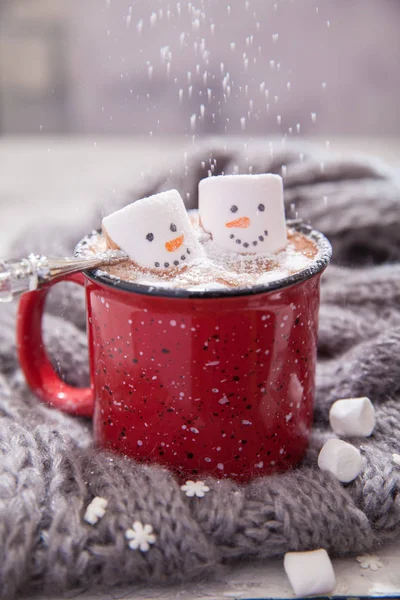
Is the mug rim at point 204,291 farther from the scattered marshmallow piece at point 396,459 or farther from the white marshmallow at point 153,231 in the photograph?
the scattered marshmallow piece at point 396,459

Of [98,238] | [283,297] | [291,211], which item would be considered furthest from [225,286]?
[291,211]

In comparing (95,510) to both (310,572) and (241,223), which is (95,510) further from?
(241,223)

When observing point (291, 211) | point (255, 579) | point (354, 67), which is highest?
point (354, 67)

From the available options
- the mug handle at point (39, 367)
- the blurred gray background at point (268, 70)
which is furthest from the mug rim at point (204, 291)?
the blurred gray background at point (268, 70)

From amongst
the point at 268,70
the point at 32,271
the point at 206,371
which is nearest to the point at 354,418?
the point at 206,371

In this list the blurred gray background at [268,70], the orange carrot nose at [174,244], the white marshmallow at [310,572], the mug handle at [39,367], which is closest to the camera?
the white marshmallow at [310,572]

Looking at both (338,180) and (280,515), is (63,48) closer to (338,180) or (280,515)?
(338,180)

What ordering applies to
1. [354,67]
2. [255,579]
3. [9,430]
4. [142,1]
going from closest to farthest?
[255,579] < [9,430] < [142,1] < [354,67]
